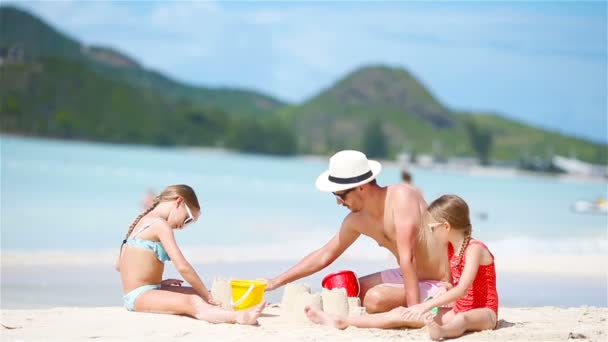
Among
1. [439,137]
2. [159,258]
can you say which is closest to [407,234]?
[159,258]

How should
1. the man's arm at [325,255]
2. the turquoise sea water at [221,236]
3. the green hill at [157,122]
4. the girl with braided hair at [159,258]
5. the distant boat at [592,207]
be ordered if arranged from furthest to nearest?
1. the green hill at [157,122]
2. the distant boat at [592,207]
3. the turquoise sea water at [221,236]
4. the man's arm at [325,255]
5. the girl with braided hair at [159,258]

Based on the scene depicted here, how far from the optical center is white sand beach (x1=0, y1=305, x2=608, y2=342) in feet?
19.1

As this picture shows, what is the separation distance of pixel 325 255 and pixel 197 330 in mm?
1214

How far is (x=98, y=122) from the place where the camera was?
14312cm

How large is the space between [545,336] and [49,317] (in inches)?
137

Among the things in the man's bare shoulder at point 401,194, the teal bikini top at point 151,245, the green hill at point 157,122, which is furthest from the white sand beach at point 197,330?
the green hill at point 157,122

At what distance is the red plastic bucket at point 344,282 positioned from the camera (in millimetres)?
6727

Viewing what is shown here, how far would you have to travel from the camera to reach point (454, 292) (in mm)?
5754

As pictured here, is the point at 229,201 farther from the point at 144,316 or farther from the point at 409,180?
the point at 144,316

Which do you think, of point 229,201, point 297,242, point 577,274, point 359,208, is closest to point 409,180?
point 577,274

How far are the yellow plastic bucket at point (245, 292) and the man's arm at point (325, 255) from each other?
133 mm

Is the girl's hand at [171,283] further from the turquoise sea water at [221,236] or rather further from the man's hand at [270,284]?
the turquoise sea water at [221,236]

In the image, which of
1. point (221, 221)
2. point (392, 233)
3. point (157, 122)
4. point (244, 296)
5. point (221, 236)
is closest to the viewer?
point (392, 233)

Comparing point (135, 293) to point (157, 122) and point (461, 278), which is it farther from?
point (157, 122)
